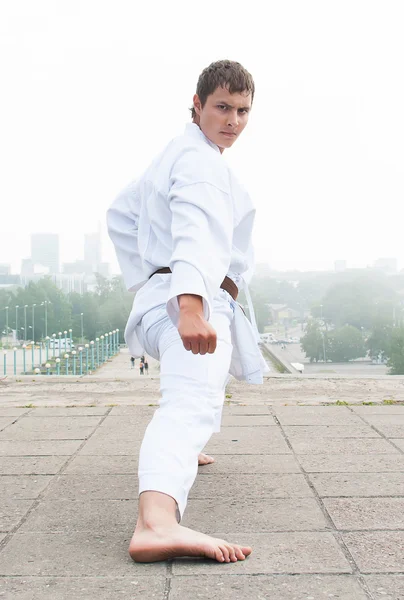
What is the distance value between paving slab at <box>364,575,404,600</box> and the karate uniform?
523mm

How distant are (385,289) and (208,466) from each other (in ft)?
171

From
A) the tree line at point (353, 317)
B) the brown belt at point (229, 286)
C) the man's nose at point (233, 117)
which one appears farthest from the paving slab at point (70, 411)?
the tree line at point (353, 317)

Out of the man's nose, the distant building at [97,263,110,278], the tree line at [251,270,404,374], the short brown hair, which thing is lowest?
the tree line at [251,270,404,374]

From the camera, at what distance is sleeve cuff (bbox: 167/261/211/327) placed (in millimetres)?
1831

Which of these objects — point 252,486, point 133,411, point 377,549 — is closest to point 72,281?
point 133,411

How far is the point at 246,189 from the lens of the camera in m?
2.22

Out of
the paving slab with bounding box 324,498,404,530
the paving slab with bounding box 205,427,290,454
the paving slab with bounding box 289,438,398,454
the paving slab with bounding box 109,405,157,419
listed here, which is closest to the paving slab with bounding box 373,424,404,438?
the paving slab with bounding box 289,438,398,454

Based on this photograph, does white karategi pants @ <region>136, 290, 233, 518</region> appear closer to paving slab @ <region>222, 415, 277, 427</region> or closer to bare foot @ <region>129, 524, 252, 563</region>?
bare foot @ <region>129, 524, 252, 563</region>

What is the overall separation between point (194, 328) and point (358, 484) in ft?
3.49

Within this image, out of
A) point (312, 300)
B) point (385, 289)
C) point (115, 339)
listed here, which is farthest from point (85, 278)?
point (385, 289)

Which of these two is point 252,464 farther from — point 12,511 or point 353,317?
point 353,317

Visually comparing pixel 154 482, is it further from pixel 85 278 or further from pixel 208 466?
pixel 85 278

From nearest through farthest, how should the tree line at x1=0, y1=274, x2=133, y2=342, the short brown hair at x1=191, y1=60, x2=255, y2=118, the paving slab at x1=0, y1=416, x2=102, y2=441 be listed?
1. the short brown hair at x1=191, y1=60, x2=255, y2=118
2. the paving slab at x1=0, y1=416, x2=102, y2=441
3. the tree line at x1=0, y1=274, x2=133, y2=342

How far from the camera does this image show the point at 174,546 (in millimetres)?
1652
